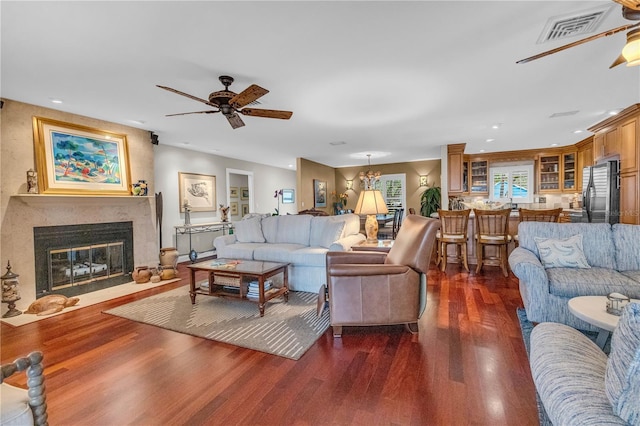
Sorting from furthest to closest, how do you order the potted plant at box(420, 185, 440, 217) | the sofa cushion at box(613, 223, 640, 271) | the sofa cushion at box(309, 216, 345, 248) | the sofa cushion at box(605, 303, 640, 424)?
the potted plant at box(420, 185, 440, 217) < the sofa cushion at box(309, 216, 345, 248) < the sofa cushion at box(613, 223, 640, 271) < the sofa cushion at box(605, 303, 640, 424)

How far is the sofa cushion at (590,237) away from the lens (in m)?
2.79

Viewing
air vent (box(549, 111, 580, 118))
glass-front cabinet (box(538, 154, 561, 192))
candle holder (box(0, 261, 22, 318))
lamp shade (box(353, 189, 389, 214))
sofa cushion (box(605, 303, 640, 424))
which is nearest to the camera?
sofa cushion (box(605, 303, 640, 424))

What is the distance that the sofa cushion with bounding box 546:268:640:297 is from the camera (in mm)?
2347

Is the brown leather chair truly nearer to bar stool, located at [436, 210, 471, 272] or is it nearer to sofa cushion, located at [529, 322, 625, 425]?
sofa cushion, located at [529, 322, 625, 425]

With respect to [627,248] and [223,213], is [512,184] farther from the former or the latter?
[223,213]

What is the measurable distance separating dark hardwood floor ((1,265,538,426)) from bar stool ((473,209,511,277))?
164 cm

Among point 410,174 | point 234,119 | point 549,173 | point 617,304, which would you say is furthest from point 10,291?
point 549,173

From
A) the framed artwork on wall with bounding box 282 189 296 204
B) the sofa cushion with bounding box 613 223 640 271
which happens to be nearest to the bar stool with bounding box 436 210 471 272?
the sofa cushion with bounding box 613 223 640 271

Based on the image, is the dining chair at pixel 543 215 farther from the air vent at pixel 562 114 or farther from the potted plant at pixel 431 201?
the potted plant at pixel 431 201

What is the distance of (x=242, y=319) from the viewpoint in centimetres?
287

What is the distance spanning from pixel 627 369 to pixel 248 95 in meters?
2.68

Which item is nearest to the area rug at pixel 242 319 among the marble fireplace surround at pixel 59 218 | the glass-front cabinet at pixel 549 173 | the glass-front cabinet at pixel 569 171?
the marble fireplace surround at pixel 59 218

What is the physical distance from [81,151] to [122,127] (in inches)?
27.3

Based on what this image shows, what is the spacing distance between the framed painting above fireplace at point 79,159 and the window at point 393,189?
274 inches
